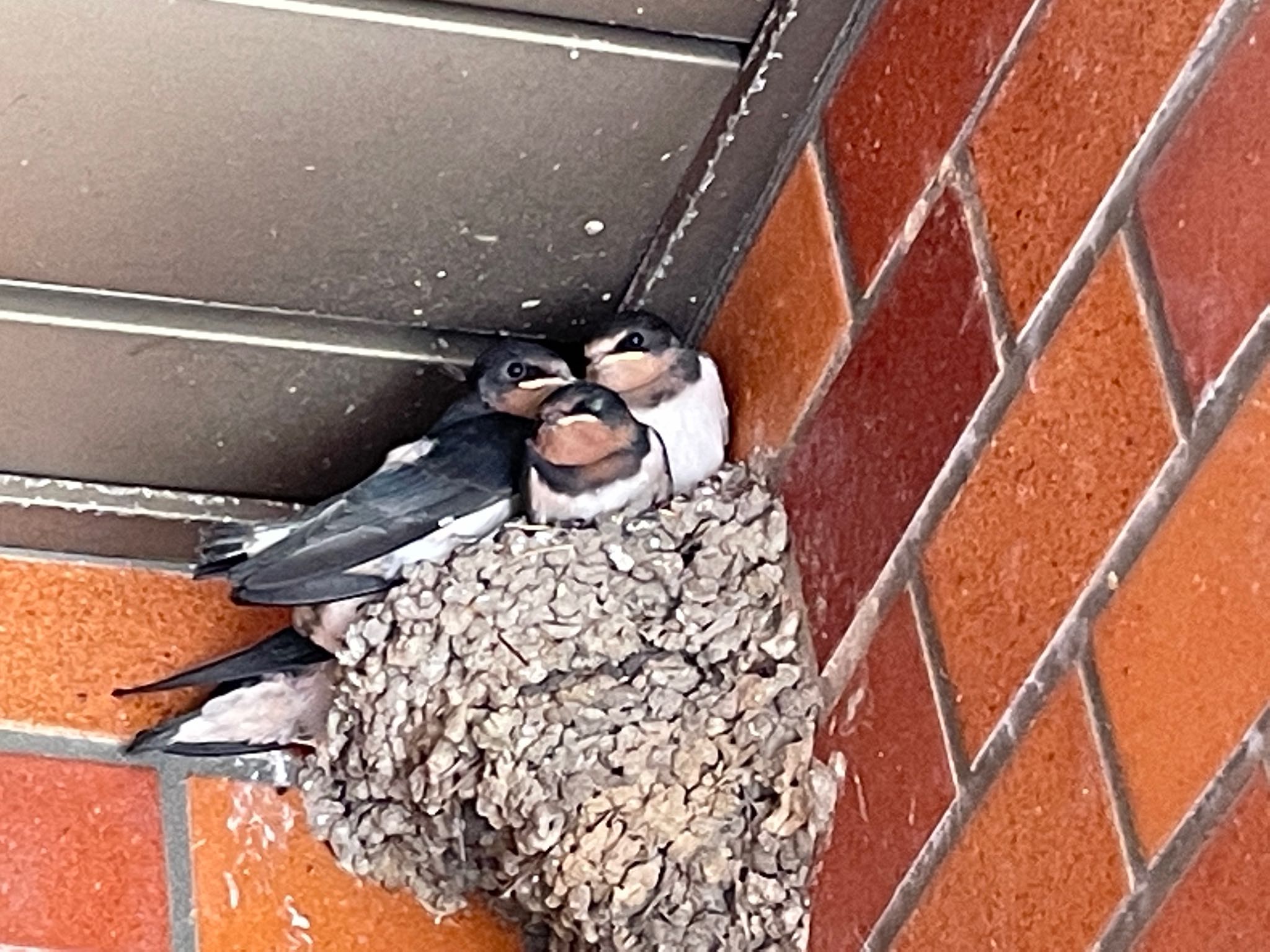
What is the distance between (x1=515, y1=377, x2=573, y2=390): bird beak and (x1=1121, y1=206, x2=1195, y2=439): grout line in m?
0.74

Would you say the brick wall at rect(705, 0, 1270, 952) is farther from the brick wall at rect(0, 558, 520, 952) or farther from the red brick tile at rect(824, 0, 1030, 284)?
the brick wall at rect(0, 558, 520, 952)

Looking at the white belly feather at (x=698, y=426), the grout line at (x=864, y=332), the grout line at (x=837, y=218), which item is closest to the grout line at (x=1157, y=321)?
the grout line at (x=864, y=332)

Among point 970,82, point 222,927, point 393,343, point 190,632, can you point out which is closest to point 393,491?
point 393,343

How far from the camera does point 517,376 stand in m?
1.81

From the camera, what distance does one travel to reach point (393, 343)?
174cm

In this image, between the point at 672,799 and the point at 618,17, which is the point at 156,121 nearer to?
the point at 618,17

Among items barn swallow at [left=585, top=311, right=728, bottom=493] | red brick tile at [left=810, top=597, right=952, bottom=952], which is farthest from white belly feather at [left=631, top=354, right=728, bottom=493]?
red brick tile at [left=810, top=597, right=952, bottom=952]

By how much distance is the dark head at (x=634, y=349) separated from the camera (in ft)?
5.69

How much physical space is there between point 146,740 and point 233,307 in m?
0.36

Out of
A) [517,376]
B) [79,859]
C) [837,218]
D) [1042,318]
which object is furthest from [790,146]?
[79,859]

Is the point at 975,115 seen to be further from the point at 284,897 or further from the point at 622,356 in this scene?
the point at 284,897

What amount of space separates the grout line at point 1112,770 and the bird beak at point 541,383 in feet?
2.50

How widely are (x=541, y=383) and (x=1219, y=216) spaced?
2.73 feet

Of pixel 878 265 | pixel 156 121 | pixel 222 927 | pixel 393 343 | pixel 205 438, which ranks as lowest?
pixel 222 927
